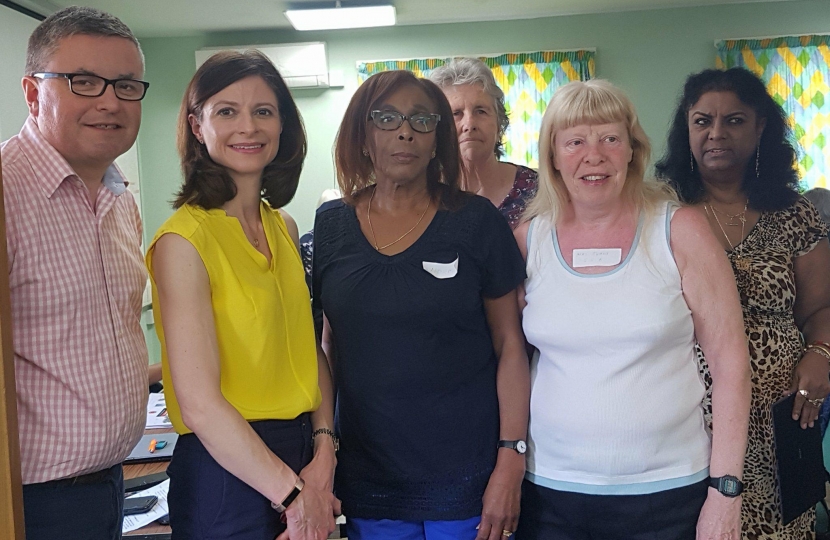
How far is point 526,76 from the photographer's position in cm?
579

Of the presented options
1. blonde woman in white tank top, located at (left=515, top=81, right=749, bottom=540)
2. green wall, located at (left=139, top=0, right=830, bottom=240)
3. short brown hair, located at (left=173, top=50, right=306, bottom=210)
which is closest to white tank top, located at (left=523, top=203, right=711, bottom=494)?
blonde woman in white tank top, located at (left=515, top=81, right=749, bottom=540)

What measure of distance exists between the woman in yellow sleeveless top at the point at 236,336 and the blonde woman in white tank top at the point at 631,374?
0.53m

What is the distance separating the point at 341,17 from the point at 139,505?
4236 mm

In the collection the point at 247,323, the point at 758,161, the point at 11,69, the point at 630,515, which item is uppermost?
the point at 11,69

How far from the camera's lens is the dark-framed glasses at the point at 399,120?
1.60 meters

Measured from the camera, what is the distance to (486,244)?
5.10 feet

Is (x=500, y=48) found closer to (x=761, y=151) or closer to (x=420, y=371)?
(x=761, y=151)

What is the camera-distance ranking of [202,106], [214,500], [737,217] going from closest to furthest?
1. [214,500]
2. [202,106]
3. [737,217]

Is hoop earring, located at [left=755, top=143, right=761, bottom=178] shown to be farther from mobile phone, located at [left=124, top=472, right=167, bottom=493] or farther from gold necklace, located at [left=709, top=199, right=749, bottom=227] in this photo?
mobile phone, located at [left=124, top=472, right=167, bottom=493]

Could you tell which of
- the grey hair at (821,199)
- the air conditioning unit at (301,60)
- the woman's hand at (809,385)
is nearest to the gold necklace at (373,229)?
the woman's hand at (809,385)

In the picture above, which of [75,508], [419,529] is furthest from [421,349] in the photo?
[75,508]

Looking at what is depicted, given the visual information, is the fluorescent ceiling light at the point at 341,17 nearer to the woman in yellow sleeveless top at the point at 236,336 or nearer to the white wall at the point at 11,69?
the white wall at the point at 11,69

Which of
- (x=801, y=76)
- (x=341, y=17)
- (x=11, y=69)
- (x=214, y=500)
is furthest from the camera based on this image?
(x=801, y=76)

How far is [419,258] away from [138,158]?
5301 millimetres
